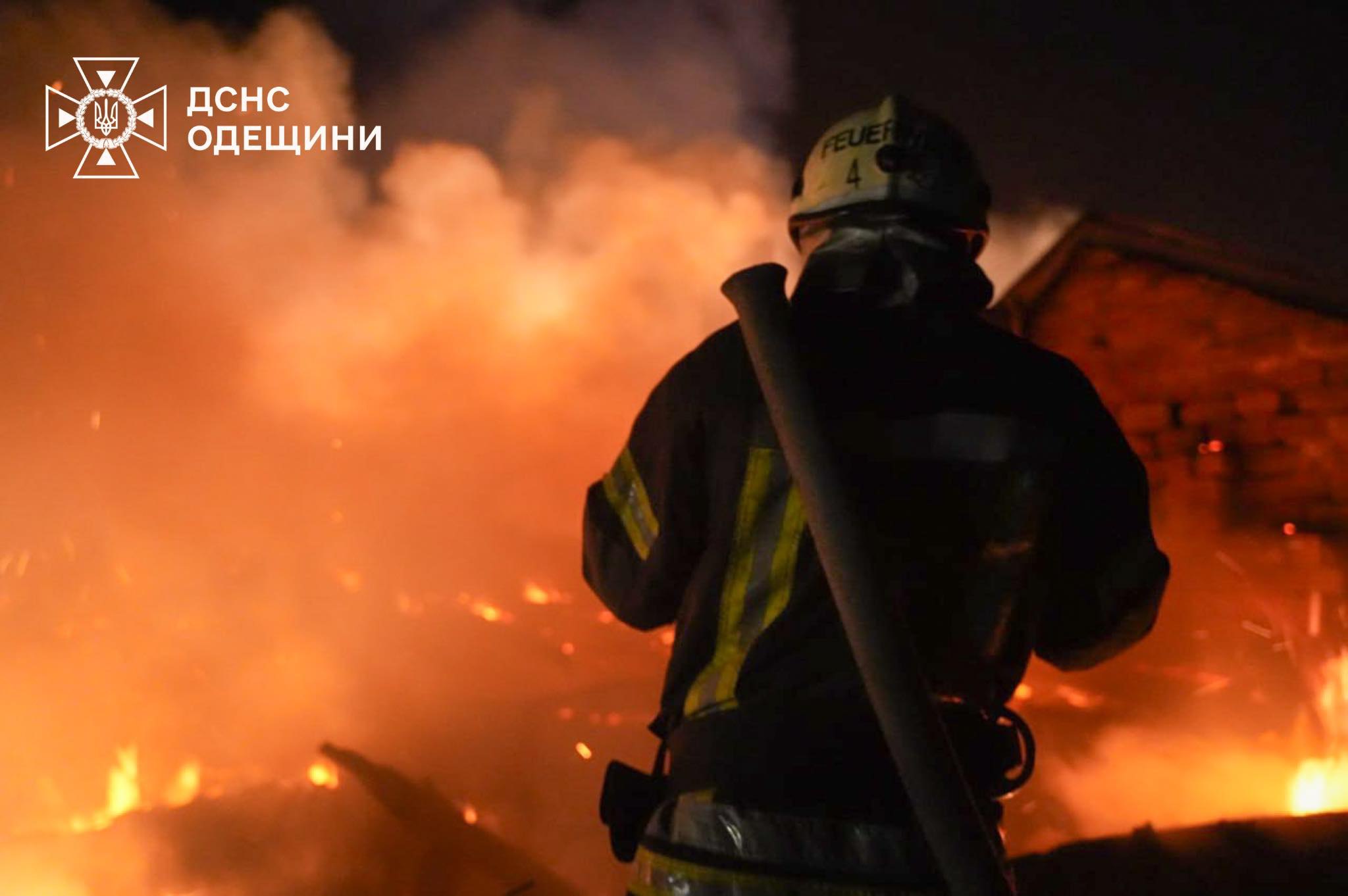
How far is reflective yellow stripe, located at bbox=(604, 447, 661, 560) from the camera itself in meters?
1.57

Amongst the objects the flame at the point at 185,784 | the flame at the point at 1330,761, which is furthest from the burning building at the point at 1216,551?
the flame at the point at 185,784

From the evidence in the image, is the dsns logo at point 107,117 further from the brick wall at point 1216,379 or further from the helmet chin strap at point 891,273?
the helmet chin strap at point 891,273

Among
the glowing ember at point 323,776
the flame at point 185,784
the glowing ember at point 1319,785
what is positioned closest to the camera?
the glowing ember at point 1319,785

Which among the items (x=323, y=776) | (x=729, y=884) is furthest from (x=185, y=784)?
(x=729, y=884)

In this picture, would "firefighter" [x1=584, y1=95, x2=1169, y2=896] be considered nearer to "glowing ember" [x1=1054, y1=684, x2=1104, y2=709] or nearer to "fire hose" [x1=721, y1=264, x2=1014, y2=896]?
"fire hose" [x1=721, y1=264, x2=1014, y2=896]

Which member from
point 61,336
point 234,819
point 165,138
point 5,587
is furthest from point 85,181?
point 234,819

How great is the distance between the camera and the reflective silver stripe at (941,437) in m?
1.43

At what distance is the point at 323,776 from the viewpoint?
17.3 feet

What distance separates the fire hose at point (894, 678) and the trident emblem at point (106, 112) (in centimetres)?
683

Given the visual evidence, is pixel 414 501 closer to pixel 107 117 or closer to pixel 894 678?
pixel 107 117

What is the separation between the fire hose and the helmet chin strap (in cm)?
26

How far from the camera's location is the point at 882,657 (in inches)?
50.6

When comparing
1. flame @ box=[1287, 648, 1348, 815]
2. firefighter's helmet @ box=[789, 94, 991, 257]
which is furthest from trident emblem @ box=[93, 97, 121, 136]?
flame @ box=[1287, 648, 1348, 815]

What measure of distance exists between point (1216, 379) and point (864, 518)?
5.11 m
